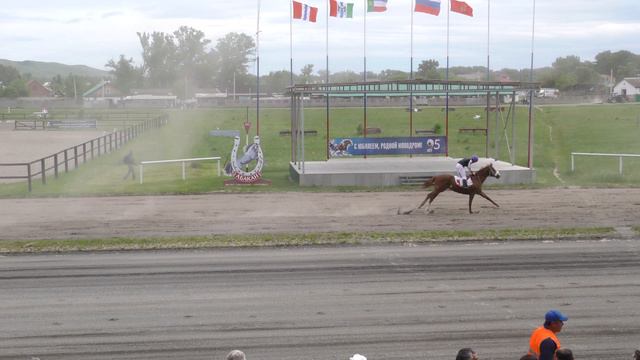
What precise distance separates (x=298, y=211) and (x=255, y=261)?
638 centimetres

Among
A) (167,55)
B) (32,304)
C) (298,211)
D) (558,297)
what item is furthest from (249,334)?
(167,55)

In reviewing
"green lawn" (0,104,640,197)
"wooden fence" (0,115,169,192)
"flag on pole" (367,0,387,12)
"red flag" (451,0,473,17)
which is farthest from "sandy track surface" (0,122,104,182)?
"red flag" (451,0,473,17)

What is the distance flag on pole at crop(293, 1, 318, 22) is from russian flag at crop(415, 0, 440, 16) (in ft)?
13.1

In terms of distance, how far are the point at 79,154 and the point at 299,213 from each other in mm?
18908

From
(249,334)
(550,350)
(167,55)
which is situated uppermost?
(167,55)

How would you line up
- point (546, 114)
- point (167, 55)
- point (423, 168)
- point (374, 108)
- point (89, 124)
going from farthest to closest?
point (167, 55) < point (374, 108) < point (546, 114) < point (89, 124) < point (423, 168)

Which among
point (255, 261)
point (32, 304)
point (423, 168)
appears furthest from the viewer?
point (423, 168)

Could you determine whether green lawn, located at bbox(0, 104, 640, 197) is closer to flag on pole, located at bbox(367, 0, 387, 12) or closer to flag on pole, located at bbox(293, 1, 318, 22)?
flag on pole, located at bbox(293, 1, 318, 22)

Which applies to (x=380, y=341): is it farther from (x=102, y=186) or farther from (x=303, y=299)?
(x=102, y=186)

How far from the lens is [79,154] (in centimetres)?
3709

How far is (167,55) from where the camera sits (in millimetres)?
112938

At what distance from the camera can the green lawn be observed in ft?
89.2

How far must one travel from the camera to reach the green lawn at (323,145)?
1071 inches

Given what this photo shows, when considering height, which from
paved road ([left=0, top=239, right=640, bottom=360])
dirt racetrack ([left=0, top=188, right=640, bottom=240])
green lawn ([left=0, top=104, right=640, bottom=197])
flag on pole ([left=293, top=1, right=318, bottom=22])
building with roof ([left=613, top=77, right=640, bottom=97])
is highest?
flag on pole ([left=293, top=1, right=318, bottom=22])
